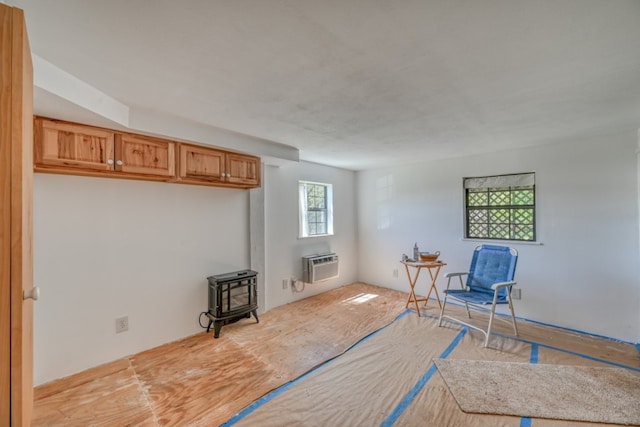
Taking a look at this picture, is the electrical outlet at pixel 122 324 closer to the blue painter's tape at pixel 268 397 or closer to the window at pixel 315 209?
the blue painter's tape at pixel 268 397

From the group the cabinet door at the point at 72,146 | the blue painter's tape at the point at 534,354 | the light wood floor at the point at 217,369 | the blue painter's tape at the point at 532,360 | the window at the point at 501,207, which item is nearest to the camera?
the blue painter's tape at the point at 532,360

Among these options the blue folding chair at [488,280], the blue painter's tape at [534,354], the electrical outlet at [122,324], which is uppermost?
the blue folding chair at [488,280]

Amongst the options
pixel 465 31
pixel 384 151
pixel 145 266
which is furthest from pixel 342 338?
pixel 465 31

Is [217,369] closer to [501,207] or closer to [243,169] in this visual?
[243,169]

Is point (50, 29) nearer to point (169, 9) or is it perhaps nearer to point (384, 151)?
point (169, 9)

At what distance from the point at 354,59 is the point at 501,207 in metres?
3.36

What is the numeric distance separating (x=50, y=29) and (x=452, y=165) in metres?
4.39

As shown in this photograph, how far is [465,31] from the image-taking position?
1305 millimetres

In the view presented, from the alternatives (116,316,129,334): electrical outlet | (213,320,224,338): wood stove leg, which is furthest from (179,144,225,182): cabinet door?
(213,320,224,338): wood stove leg

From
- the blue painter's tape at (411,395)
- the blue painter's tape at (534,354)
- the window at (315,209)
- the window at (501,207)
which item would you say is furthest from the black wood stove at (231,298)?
the window at (501,207)

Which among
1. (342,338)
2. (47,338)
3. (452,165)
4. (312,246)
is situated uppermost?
(452,165)

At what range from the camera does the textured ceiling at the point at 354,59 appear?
118 centimetres

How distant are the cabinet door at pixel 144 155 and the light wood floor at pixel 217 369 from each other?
1750mm

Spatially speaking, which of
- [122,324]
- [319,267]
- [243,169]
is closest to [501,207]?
[319,267]
